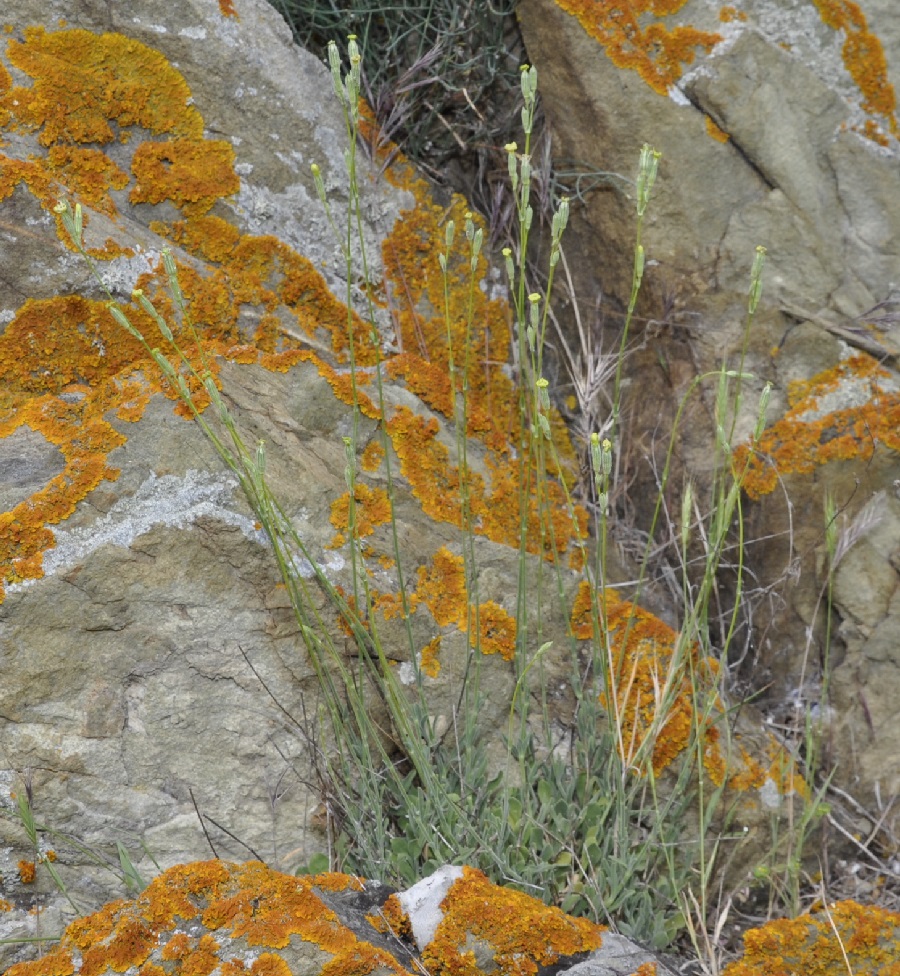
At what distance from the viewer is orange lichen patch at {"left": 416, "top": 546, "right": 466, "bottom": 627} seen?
8.23ft

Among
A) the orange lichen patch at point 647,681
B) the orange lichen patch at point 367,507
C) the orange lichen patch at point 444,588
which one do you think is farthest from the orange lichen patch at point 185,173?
the orange lichen patch at point 647,681

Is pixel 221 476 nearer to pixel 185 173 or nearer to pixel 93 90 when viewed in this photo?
pixel 185 173

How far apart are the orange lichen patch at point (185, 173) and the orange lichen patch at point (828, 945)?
8.19 feet

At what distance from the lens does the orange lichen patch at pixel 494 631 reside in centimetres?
252

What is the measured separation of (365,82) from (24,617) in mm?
2173

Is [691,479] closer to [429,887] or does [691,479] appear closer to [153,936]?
[429,887]

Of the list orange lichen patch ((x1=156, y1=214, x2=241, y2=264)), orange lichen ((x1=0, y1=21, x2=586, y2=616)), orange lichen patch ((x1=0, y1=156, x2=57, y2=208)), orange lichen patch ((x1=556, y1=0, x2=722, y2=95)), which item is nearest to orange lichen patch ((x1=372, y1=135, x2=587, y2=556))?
orange lichen ((x1=0, y1=21, x2=586, y2=616))

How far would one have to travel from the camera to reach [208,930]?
1677 mm

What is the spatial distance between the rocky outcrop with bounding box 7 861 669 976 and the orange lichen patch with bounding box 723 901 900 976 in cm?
35

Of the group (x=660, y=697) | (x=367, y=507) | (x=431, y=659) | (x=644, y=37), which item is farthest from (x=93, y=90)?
(x=660, y=697)

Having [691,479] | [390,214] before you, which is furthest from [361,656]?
[390,214]

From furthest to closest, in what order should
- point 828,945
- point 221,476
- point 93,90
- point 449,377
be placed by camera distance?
point 449,377
point 93,90
point 221,476
point 828,945

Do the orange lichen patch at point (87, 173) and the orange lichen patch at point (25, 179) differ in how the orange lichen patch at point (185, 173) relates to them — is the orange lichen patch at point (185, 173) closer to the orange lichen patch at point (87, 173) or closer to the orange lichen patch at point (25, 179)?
the orange lichen patch at point (87, 173)

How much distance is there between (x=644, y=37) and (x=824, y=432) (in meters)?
1.47
